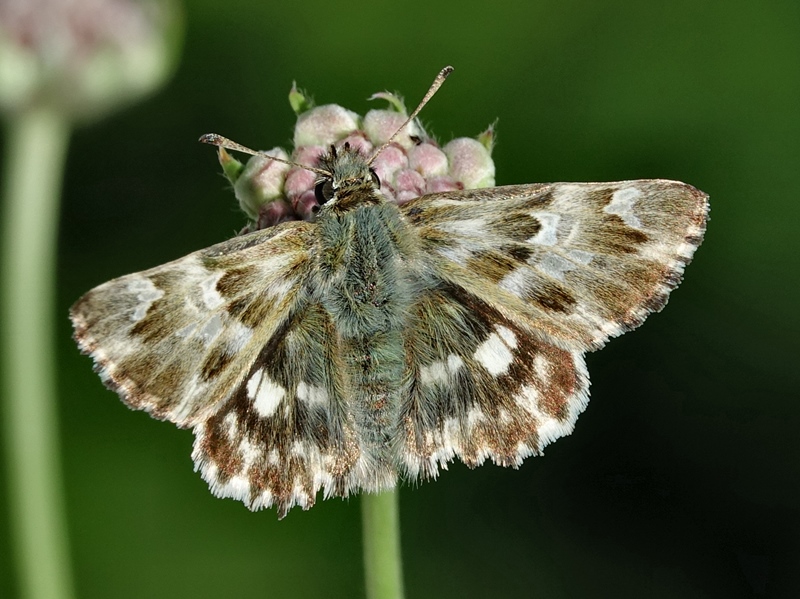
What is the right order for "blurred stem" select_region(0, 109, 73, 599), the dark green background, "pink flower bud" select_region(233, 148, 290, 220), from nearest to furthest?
"pink flower bud" select_region(233, 148, 290, 220), "blurred stem" select_region(0, 109, 73, 599), the dark green background

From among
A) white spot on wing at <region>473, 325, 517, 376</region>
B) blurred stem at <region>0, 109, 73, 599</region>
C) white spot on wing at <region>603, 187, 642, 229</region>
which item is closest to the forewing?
white spot on wing at <region>473, 325, 517, 376</region>

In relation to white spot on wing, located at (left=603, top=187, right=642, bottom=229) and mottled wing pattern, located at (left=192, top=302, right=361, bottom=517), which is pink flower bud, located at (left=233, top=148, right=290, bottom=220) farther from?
white spot on wing, located at (left=603, top=187, right=642, bottom=229)

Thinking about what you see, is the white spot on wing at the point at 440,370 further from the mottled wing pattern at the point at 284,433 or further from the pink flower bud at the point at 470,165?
the pink flower bud at the point at 470,165

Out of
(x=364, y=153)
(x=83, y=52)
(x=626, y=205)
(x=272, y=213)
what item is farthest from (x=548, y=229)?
(x=83, y=52)

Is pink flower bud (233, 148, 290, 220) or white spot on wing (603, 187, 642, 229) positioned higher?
pink flower bud (233, 148, 290, 220)

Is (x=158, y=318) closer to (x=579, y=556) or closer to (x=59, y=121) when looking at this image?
(x=59, y=121)

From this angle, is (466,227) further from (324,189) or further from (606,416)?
(606,416)

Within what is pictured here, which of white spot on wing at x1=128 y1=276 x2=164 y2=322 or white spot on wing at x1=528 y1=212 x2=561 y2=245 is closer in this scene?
white spot on wing at x1=128 y1=276 x2=164 y2=322

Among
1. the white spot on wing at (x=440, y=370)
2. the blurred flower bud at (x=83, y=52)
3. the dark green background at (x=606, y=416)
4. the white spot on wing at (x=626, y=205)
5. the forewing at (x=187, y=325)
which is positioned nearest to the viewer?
the forewing at (x=187, y=325)

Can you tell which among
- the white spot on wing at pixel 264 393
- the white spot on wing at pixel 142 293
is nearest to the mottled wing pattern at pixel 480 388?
the white spot on wing at pixel 264 393
